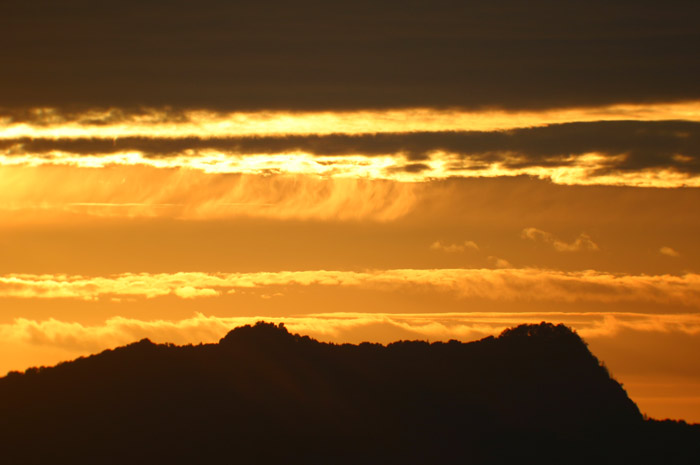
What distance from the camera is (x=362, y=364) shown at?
192 m

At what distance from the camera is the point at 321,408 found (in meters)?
175

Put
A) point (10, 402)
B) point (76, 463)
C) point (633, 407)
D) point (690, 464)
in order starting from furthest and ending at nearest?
1. point (633, 407)
2. point (690, 464)
3. point (10, 402)
4. point (76, 463)

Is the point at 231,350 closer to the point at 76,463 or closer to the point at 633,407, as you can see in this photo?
the point at 76,463

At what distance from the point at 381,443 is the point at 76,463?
39.0 m

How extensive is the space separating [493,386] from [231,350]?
124 feet

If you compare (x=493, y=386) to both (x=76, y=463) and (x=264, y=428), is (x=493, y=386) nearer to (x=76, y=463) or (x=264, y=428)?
(x=264, y=428)

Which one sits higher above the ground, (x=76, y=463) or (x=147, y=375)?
(x=147, y=375)

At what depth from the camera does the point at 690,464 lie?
596 ft

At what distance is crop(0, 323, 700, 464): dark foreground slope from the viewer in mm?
162375

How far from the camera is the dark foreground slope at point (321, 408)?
162 metres

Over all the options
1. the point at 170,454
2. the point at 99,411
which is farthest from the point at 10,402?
the point at 170,454

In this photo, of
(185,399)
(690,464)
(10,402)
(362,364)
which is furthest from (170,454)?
(690,464)

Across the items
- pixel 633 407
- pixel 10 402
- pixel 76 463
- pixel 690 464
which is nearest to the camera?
pixel 76 463

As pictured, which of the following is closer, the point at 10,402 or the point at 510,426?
the point at 10,402
